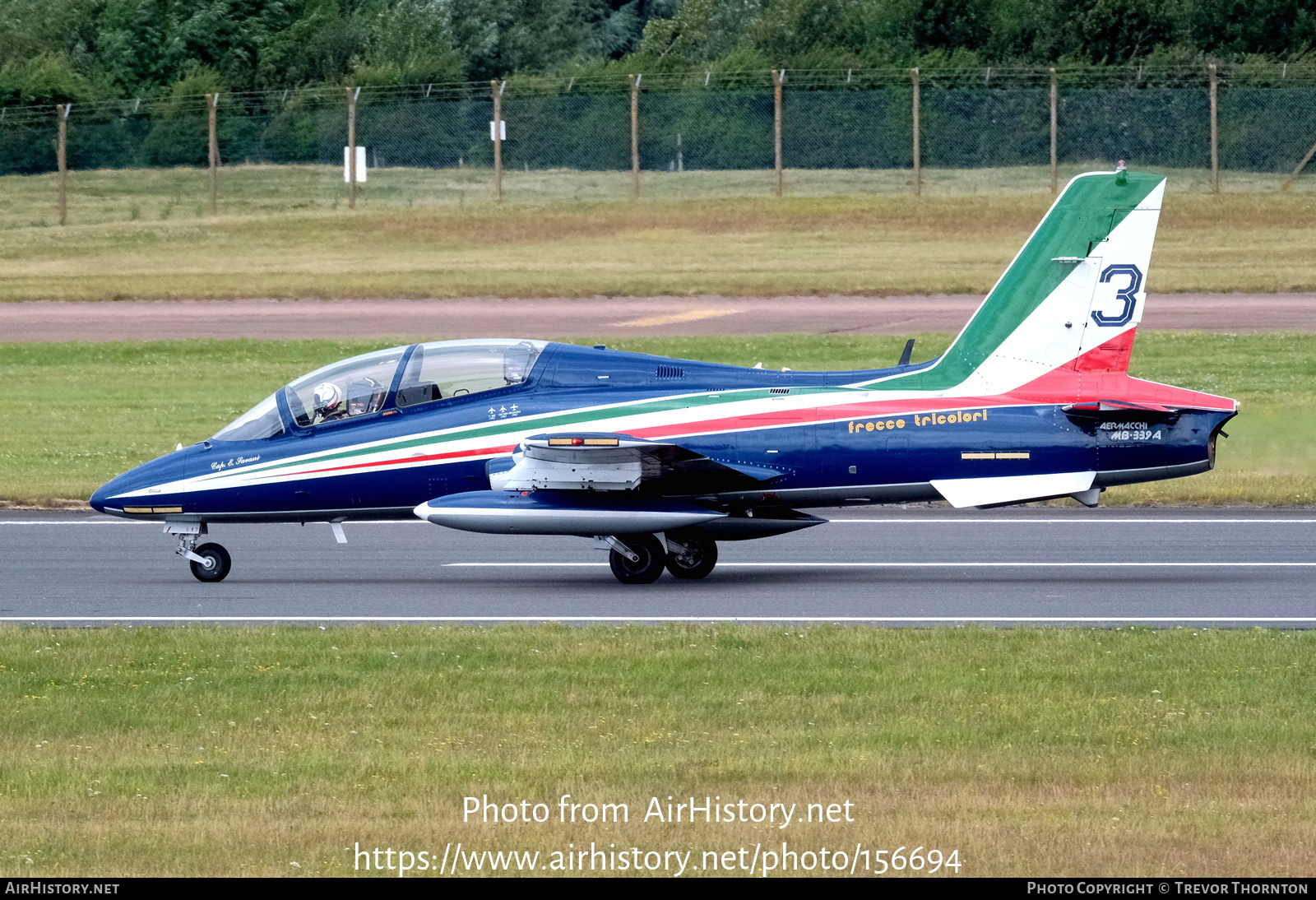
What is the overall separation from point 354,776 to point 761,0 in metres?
71.0

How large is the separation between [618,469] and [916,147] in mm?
35318

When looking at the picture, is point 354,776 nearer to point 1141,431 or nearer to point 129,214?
point 1141,431

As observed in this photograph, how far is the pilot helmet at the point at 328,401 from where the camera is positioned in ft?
55.3

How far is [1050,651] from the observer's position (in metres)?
12.5

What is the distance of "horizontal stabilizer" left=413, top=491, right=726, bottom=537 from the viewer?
1594cm

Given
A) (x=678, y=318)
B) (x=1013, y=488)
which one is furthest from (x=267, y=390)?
(x=1013, y=488)

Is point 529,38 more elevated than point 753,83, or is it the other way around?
point 529,38

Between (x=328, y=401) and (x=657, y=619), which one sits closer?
(x=657, y=619)

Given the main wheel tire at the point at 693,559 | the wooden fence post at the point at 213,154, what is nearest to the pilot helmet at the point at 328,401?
the main wheel tire at the point at 693,559

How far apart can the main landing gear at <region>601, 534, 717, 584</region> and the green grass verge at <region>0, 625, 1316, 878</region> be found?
3.06 meters

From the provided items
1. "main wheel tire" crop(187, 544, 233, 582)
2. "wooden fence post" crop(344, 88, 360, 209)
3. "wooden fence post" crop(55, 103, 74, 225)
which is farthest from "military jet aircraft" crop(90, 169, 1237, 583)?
"wooden fence post" crop(55, 103, 74, 225)

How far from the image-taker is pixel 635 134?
166 feet

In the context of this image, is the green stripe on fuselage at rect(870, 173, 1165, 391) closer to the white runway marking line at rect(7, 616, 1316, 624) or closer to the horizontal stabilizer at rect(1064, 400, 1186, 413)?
the horizontal stabilizer at rect(1064, 400, 1186, 413)

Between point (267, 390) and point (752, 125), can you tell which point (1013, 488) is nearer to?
point (267, 390)
